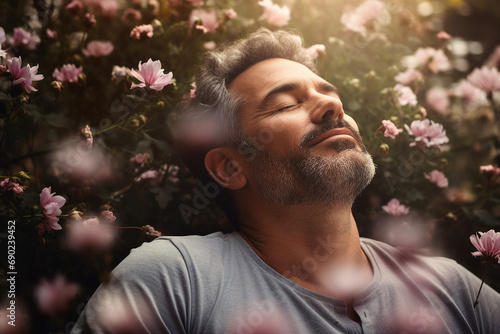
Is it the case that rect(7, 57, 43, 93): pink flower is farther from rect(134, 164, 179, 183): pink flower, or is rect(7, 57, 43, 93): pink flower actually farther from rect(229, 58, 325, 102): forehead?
rect(229, 58, 325, 102): forehead

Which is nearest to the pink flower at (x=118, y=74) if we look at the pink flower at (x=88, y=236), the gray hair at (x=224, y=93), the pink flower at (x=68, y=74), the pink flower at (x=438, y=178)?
the pink flower at (x=68, y=74)

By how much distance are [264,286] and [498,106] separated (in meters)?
1.78

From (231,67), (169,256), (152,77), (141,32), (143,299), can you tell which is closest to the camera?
(143,299)

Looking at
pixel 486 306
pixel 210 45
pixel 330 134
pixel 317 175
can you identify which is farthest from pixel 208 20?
pixel 486 306

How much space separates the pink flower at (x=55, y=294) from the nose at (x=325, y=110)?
3.61 ft

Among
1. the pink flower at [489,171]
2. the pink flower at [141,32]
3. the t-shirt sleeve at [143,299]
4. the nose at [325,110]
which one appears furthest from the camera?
the pink flower at [489,171]

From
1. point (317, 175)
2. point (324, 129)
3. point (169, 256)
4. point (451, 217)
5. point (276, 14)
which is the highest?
point (276, 14)

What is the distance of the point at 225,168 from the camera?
172 centimetres

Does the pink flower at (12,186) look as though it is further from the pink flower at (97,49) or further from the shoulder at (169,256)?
the pink flower at (97,49)

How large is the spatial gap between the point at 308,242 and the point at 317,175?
0.27m

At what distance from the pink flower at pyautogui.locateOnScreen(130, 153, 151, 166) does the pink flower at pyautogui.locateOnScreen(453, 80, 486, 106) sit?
70.6 inches

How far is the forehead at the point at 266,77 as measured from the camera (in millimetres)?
1680

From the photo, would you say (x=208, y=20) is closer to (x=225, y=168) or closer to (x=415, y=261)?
(x=225, y=168)

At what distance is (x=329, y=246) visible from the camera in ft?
5.06
